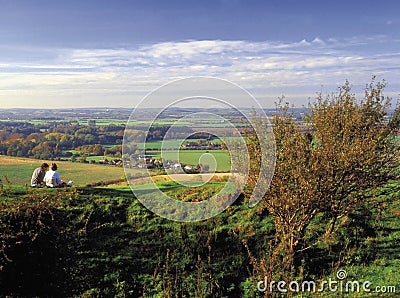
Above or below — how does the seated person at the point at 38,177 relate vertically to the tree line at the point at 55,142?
below

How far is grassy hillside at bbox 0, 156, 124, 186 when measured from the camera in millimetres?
18125

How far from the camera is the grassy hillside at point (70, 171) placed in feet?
59.5

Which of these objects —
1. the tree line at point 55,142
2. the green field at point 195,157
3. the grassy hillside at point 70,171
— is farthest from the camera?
the tree line at point 55,142

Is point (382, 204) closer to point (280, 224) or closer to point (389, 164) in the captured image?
point (389, 164)

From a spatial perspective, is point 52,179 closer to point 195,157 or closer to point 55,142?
point 195,157

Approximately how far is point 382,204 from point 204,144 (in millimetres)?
8545

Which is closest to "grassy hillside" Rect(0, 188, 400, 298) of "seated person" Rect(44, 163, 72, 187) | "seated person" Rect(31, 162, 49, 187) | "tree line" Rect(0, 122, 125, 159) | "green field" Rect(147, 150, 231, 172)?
"seated person" Rect(44, 163, 72, 187)

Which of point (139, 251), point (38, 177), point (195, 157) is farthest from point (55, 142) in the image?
point (195, 157)

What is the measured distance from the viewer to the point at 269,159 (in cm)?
1009

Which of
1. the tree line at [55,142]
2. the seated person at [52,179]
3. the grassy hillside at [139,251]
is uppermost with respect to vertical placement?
the tree line at [55,142]

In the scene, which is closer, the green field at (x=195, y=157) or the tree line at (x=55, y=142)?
the green field at (x=195, y=157)

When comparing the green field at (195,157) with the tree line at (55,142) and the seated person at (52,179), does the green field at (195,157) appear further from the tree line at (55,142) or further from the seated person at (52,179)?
the tree line at (55,142)

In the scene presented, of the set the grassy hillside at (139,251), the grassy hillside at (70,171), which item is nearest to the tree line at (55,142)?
the grassy hillside at (70,171)

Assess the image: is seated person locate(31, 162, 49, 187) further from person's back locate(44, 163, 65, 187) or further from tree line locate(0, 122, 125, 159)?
tree line locate(0, 122, 125, 159)
